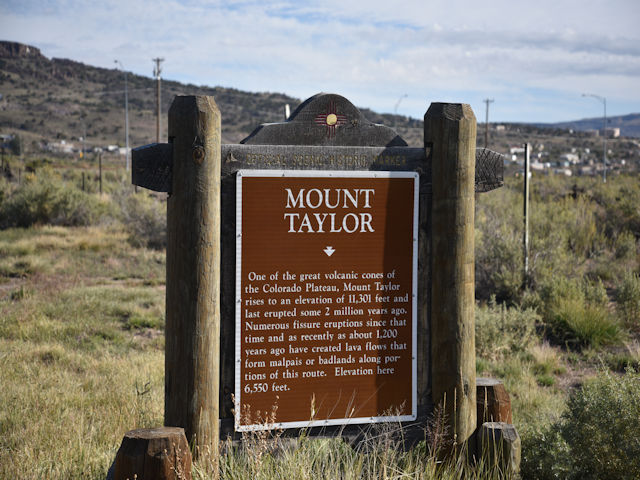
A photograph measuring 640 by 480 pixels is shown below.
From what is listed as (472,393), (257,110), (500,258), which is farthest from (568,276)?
(257,110)

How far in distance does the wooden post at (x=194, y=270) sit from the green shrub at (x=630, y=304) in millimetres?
7443

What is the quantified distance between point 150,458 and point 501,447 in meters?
1.98

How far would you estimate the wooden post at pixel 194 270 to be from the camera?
11.4 ft

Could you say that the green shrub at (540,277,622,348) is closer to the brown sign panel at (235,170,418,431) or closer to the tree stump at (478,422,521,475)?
the tree stump at (478,422,521,475)

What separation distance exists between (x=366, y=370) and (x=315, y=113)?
1507mm

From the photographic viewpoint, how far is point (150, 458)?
10.3 feet

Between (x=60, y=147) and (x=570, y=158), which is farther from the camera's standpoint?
(x=570, y=158)

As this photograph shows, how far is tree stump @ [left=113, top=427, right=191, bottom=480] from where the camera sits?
3.13m

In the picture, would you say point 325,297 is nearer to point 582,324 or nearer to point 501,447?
point 501,447

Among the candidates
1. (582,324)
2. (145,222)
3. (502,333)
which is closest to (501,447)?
(502,333)

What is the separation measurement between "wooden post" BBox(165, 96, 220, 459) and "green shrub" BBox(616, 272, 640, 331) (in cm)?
744

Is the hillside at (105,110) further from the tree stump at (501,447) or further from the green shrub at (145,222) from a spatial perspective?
the tree stump at (501,447)

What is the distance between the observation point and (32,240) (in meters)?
16.1

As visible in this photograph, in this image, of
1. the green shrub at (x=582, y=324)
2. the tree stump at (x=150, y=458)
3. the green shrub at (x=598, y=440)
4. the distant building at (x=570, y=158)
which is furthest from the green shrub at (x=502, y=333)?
the distant building at (x=570, y=158)
